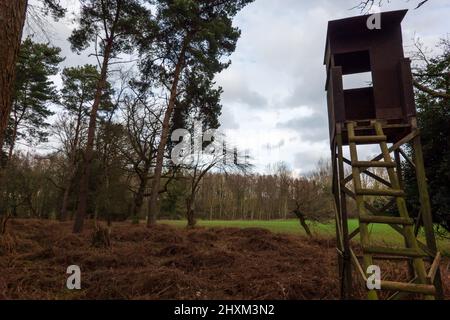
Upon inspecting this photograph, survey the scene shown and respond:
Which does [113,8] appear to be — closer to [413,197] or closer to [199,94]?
[199,94]

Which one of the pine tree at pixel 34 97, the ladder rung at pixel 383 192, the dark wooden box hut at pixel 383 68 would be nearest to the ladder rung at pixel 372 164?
the ladder rung at pixel 383 192

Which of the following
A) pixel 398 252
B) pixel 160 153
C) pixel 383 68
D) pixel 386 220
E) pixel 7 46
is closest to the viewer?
pixel 398 252

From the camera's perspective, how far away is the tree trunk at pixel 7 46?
3.70 m

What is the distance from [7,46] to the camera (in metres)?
3.74

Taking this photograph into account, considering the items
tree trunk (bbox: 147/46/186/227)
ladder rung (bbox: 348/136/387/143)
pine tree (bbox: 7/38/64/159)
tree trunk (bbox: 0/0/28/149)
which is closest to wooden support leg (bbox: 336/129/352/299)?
ladder rung (bbox: 348/136/387/143)

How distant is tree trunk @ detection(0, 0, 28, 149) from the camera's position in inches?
146

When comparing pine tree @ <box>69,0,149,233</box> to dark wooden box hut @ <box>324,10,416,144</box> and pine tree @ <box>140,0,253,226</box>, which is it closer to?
pine tree @ <box>140,0,253,226</box>

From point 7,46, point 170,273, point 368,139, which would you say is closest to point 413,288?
point 368,139

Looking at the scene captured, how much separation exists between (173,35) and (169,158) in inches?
348

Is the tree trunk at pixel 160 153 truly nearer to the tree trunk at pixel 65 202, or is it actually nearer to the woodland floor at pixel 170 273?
the woodland floor at pixel 170 273

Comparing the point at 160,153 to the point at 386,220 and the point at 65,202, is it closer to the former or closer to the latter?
the point at 386,220

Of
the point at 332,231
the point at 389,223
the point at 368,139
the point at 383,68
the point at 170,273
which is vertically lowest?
the point at 332,231

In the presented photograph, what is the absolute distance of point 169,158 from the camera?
2094cm
